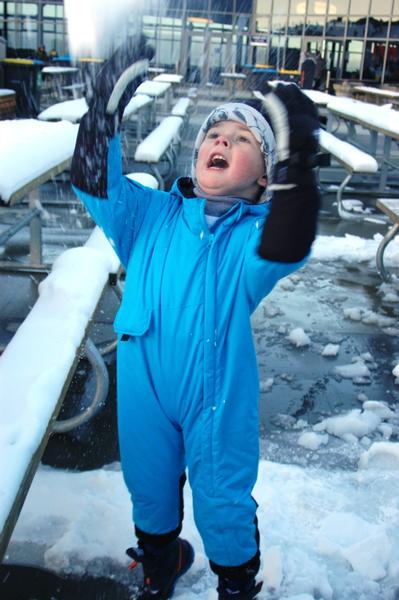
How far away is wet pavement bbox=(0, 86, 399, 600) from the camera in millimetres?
2170

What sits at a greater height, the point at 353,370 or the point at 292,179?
the point at 292,179

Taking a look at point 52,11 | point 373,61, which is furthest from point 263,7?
point 52,11

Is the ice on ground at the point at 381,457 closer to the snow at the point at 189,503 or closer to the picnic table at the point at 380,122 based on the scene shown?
the snow at the point at 189,503

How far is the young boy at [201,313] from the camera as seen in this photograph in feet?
5.75

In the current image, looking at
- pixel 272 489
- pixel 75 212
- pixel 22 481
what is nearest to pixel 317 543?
pixel 272 489

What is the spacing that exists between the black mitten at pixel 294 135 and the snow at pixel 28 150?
4.61ft

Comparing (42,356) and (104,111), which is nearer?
(104,111)

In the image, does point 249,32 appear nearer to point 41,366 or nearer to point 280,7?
point 280,7

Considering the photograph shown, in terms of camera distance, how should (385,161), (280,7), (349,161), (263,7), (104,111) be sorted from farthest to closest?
(263,7) → (280,7) → (385,161) → (349,161) → (104,111)

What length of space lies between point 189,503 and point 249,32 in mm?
28634

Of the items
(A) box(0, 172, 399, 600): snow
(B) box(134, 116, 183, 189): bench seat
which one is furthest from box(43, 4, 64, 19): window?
(A) box(0, 172, 399, 600): snow

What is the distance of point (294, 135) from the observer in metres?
1.51

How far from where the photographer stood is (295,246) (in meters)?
1.58

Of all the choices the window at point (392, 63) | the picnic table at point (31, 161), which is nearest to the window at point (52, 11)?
the window at point (392, 63)
